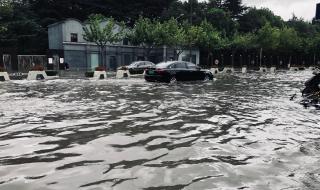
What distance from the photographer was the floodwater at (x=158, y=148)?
4637 mm

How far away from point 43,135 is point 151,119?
2.97 m

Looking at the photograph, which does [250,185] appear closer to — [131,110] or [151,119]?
[151,119]

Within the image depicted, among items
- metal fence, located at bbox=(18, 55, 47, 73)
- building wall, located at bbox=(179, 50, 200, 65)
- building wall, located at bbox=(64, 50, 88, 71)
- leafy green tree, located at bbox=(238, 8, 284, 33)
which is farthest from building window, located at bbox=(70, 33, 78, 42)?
leafy green tree, located at bbox=(238, 8, 284, 33)

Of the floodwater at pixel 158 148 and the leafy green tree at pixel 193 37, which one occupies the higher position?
the leafy green tree at pixel 193 37

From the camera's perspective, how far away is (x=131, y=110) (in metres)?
10.6

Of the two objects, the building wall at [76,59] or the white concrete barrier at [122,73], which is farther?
the building wall at [76,59]

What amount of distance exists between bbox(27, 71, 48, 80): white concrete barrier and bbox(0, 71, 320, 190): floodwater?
17.4 meters

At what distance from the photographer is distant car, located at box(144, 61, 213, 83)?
2180cm

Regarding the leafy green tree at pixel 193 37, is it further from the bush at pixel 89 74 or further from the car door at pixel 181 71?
the car door at pixel 181 71

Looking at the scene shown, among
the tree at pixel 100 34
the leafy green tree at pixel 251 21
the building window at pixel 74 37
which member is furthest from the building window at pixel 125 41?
the leafy green tree at pixel 251 21

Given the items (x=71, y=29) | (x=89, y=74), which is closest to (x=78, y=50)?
(x=71, y=29)

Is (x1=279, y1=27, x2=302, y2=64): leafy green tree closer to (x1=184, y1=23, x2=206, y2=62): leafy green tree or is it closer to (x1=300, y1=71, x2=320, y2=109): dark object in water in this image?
(x1=184, y1=23, x2=206, y2=62): leafy green tree

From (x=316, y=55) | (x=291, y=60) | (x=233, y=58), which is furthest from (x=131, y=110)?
(x=316, y=55)

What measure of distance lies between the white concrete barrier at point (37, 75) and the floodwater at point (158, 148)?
17.4 meters
